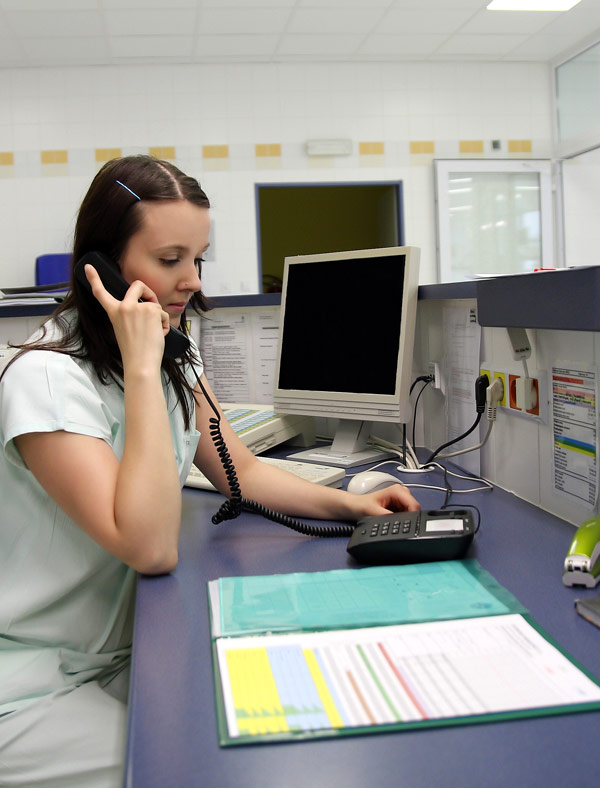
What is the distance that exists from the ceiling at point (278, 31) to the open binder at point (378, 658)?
14.1 ft

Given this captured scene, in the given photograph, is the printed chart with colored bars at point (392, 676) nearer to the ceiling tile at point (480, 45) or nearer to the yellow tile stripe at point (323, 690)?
the yellow tile stripe at point (323, 690)

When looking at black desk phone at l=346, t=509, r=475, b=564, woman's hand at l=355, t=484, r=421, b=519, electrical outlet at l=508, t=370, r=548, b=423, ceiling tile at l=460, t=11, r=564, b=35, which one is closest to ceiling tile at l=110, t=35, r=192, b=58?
ceiling tile at l=460, t=11, r=564, b=35

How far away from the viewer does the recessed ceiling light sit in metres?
4.56

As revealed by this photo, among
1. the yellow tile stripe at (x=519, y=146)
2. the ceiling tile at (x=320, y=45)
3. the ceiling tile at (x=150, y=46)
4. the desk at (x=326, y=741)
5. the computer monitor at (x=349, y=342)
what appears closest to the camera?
the desk at (x=326, y=741)

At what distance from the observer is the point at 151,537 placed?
37.3 inches

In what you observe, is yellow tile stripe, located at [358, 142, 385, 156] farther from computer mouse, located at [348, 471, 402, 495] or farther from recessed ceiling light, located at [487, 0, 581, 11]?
computer mouse, located at [348, 471, 402, 495]

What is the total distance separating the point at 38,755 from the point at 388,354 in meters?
1.05

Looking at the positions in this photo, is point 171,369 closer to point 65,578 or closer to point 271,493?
point 271,493

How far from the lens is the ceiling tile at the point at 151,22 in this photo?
444cm

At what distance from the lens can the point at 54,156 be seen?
5.29 m

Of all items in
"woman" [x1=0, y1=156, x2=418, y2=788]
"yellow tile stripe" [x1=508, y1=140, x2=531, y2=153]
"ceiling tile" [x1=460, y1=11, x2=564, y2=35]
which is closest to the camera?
"woman" [x1=0, y1=156, x2=418, y2=788]

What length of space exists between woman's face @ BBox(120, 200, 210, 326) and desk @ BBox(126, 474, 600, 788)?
0.43 metres

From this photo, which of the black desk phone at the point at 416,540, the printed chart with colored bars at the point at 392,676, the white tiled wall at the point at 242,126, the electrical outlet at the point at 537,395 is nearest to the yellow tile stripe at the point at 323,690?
the printed chart with colored bars at the point at 392,676

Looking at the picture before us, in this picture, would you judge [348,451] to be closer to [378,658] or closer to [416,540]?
[416,540]
